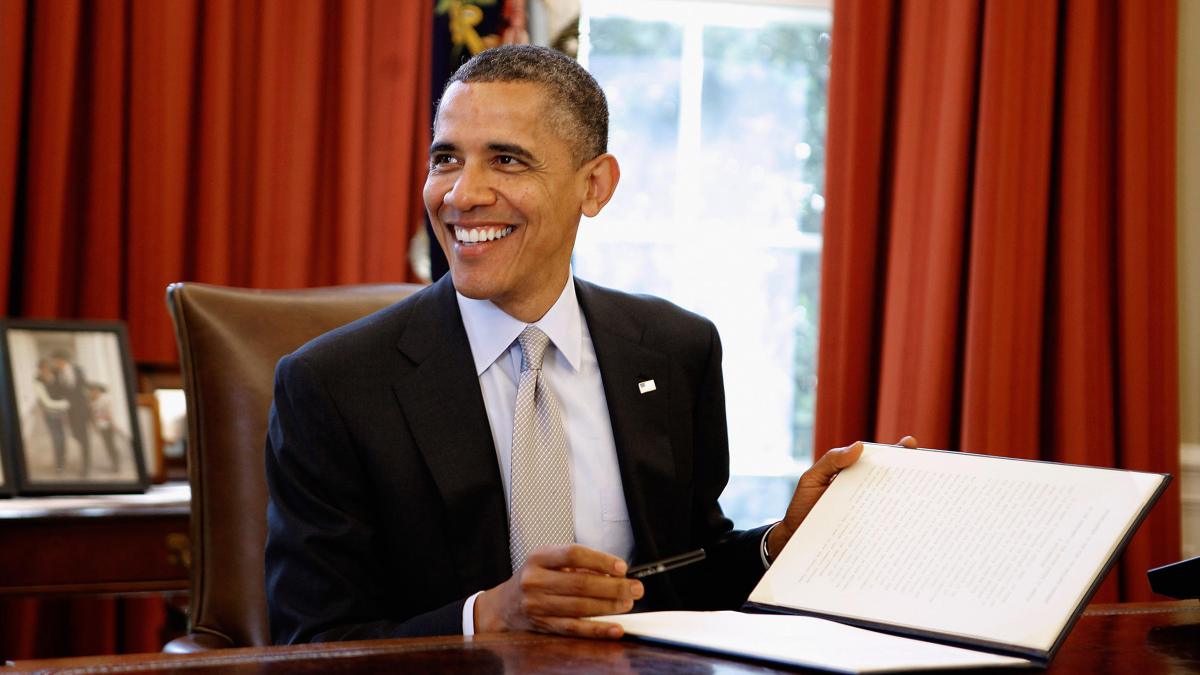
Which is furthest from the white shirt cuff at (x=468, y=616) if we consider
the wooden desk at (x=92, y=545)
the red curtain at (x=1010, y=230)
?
the red curtain at (x=1010, y=230)

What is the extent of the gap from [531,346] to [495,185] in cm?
22

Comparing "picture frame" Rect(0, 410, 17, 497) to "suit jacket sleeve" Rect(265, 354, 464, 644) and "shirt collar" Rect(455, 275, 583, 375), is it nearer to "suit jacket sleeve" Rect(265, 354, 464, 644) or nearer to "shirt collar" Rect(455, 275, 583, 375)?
"suit jacket sleeve" Rect(265, 354, 464, 644)

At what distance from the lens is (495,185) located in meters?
1.68

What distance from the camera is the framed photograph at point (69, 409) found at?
7.64 feet

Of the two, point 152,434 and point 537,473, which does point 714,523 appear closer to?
point 537,473

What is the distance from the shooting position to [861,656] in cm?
108

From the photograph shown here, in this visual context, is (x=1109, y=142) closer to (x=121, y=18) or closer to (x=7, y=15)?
(x=121, y=18)

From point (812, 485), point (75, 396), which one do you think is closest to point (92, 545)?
point (75, 396)

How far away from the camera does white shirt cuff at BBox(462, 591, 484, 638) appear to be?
4.42 feet

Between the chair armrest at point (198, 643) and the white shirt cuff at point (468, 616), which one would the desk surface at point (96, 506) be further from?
the white shirt cuff at point (468, 616)

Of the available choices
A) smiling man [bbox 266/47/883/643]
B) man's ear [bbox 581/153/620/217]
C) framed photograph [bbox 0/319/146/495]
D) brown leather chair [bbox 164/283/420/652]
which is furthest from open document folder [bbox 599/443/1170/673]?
framed photograph [bbox 0/319/146/495]

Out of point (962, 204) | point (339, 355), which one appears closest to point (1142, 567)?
point (962, 204)

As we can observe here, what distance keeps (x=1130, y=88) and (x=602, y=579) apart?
2.38m

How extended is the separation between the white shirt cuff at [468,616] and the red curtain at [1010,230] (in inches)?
72.7
